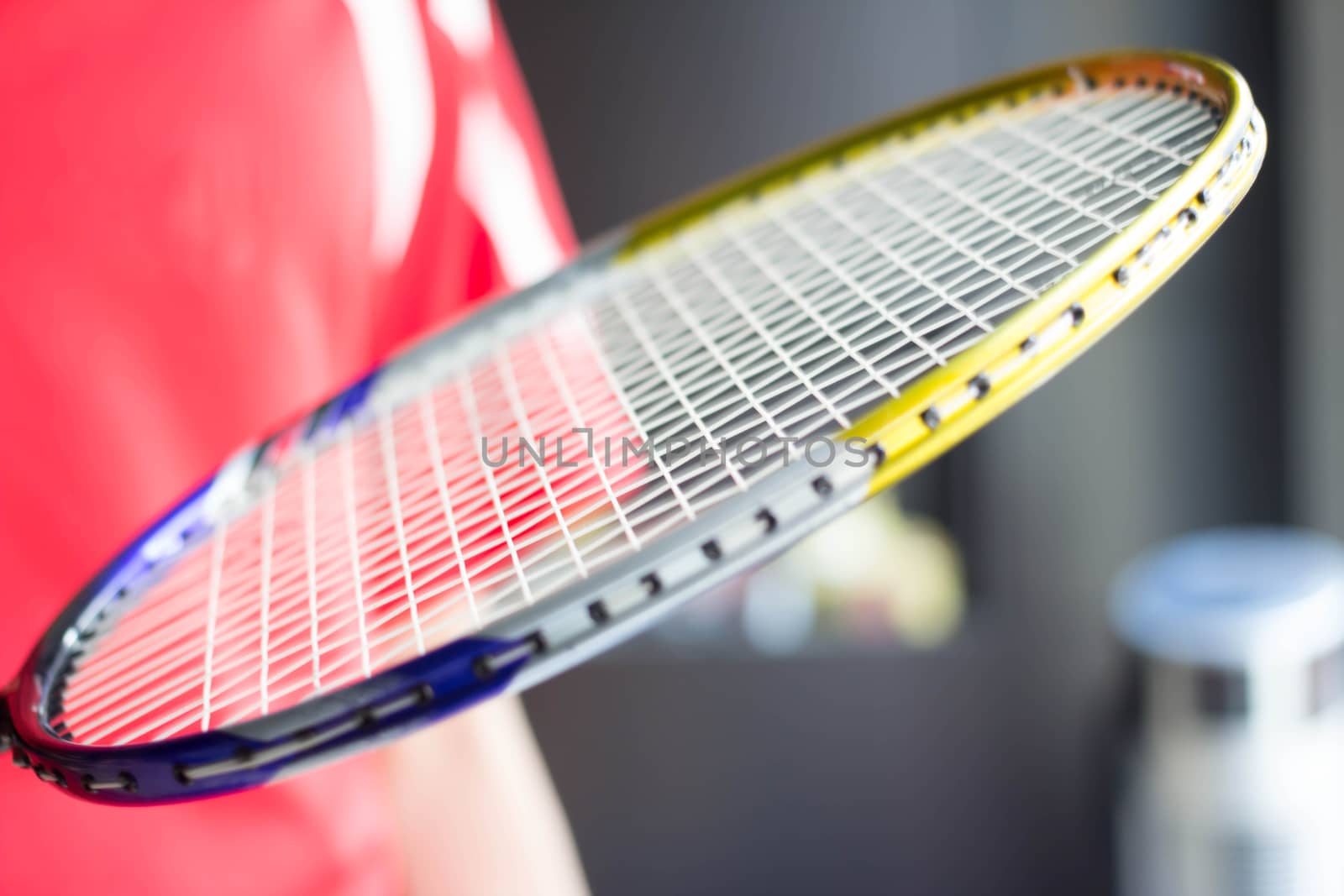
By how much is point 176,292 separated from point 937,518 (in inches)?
42.8

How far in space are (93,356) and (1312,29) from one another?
1.20 meters

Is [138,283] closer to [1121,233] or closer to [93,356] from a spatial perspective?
[93,356]

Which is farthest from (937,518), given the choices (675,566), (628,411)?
(675,566)

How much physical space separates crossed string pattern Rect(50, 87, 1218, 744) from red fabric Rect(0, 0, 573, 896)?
0.04m

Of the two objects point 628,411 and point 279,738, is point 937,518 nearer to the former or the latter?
point 628,411

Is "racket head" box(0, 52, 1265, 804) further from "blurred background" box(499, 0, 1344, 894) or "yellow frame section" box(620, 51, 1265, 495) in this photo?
"blurred background" box(499, 0, 1344, 894)

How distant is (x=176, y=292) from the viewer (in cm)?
48

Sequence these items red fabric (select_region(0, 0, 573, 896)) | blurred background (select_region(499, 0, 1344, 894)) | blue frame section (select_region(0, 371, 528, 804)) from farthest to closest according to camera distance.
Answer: blurred background (select_region(499, 0, 1344, 894)), red fabric (select_region(0, 0, 573, 896)), blue frame section (select_region(0, 371, 528, 804))

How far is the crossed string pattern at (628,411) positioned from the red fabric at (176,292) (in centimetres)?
4

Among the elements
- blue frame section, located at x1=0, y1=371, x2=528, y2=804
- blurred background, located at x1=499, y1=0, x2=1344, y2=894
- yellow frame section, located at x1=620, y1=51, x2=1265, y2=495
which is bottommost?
blurred background, located at x1=499, y1=0, x2=1344, y2=894

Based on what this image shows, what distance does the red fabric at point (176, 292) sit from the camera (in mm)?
439

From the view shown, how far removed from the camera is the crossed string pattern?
1.20 ft

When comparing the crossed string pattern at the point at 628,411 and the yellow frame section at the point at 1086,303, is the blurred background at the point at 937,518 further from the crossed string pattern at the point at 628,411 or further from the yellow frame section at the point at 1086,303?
the yellow frame section at the point at 1086,303

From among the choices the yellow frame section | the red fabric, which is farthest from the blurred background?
the yellow frame section
